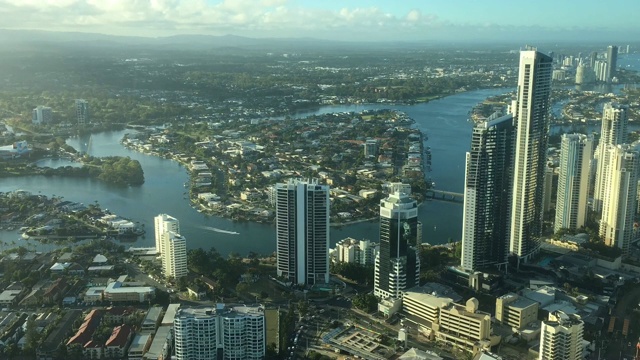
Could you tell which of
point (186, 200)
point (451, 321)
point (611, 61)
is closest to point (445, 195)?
point (186, 200)

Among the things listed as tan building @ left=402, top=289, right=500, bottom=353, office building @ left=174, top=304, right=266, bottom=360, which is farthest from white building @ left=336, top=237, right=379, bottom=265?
office building @ left=174, top=304, right=266, bottom=360

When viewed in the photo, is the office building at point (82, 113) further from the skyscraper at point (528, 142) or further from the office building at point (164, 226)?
the skyscraper at point (528, 142)

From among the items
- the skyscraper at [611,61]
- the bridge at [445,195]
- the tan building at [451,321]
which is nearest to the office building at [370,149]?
the bridge at [445,195]

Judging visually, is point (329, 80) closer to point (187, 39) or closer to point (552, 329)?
point (552, 329)

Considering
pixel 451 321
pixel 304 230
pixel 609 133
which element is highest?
pixel 609 133

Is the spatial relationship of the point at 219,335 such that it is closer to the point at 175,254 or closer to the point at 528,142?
the point at 175,254
